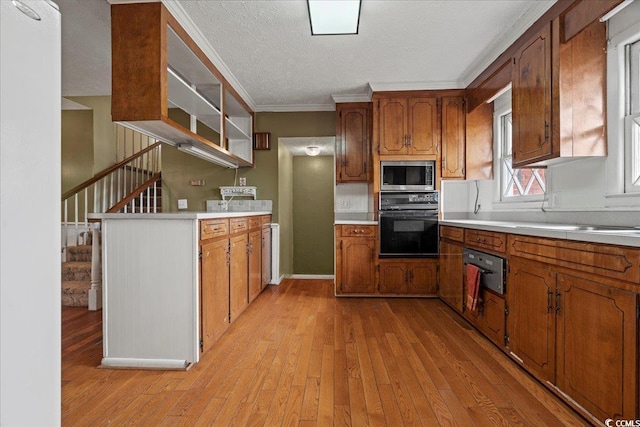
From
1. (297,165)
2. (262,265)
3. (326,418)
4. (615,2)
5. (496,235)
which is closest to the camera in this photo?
(326,418)

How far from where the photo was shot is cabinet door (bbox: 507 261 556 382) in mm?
1785

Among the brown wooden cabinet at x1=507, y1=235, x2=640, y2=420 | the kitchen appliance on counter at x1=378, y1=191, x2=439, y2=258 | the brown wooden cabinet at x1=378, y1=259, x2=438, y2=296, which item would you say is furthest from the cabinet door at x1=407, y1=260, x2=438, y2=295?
the brown wooden cabinet at x1=507, y1=235, x2=640, y2=420

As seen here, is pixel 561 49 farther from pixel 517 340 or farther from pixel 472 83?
pixel 517 340

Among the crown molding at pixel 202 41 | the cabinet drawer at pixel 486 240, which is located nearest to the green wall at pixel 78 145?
the crown molding at pixel 202 41

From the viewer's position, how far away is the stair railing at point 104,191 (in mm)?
4246

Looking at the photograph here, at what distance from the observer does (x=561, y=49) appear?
2176mm

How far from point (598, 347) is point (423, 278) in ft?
7.74

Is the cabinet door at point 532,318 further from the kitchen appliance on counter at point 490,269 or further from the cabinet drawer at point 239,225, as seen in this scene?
the cabinet drawer at point 239,225

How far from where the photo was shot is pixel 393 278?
12.6 ft

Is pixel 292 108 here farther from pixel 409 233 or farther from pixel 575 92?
pixel 575 92

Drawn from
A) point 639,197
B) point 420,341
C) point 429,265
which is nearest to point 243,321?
point 420,341

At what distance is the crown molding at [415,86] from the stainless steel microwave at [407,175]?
0.85 metres

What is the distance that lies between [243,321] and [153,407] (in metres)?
1.34

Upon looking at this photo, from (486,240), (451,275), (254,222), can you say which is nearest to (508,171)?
(451,275)
